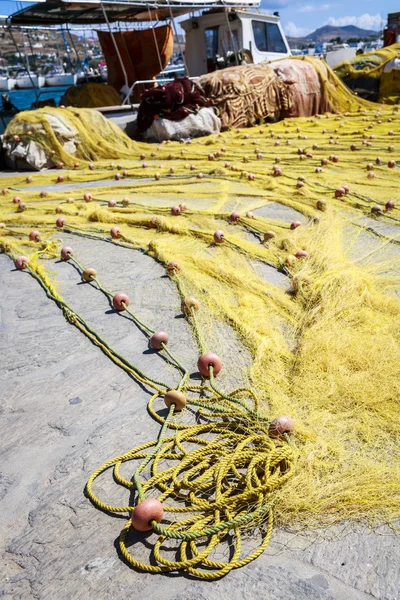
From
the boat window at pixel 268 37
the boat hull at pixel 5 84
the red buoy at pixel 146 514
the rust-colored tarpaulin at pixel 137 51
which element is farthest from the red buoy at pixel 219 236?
the boat hull at pixel 5 84

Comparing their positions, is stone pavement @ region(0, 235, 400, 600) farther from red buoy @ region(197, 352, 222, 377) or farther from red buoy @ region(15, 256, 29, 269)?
red buoy @ region(15, 256, 29, 269)

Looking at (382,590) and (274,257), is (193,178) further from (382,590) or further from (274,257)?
(382,590)

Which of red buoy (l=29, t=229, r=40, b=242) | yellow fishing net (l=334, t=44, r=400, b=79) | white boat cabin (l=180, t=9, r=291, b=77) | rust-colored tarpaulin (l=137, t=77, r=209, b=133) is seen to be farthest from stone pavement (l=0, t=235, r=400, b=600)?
yellow fishing net (l=334, t=44, r=400, b=79)

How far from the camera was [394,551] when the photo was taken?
56.7 inches

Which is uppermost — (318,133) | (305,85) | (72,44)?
(72,44)

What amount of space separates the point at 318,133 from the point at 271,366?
8.67 m

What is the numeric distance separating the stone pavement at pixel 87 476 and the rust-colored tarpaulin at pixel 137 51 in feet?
46.4

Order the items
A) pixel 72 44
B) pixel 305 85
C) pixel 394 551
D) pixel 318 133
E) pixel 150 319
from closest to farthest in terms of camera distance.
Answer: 1. pixel 394 551
2. pixel 150 319
3. pixel 318 133
4. pixel 305 85
5. pixel 72 44

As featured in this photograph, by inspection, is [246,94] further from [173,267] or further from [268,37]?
[173,267]

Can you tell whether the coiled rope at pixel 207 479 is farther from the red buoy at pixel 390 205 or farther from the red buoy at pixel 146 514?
A: the red buoy at pixel 390 205

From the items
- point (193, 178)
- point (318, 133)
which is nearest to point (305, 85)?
point (318, 133)

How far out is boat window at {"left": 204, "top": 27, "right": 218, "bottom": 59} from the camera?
14.0 meters

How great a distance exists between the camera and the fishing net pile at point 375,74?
565 inches

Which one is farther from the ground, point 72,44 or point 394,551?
point 72,44
